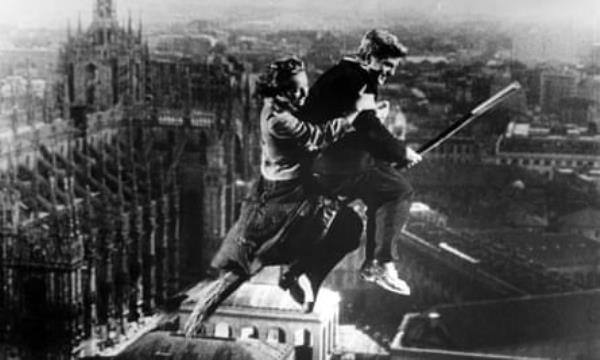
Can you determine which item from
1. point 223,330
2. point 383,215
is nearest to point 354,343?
point 223,330

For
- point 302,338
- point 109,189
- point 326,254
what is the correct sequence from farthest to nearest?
point 109,189
point 302,338
point 326,254

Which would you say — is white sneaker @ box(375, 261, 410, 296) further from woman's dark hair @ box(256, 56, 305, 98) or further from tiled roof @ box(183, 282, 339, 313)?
woman's dark hair @ box(256, 56, 305, 98)

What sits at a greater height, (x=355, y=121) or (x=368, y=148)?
(x=355, y=121)

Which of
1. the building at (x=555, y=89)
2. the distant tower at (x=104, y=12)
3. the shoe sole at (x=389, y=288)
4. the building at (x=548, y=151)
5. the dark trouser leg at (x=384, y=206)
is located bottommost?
the shoe sole at (x=389, y=288)

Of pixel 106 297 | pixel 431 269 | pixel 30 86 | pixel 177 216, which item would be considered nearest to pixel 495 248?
pixel 431 269

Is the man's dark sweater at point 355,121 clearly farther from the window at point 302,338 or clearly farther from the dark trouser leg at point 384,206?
the window at point 302,338

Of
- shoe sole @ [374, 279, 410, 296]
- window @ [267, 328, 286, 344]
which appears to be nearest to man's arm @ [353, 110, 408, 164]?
shoe sole @ [374, 279, 410, 296]

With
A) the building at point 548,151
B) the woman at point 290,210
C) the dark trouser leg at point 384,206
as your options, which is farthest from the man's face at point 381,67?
the building at point 548,151

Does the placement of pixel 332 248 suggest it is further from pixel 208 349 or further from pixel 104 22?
pixel 104 22

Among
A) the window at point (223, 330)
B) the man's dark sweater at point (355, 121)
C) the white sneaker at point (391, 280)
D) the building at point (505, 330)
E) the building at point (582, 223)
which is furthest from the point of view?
the building at point (582, 223)
